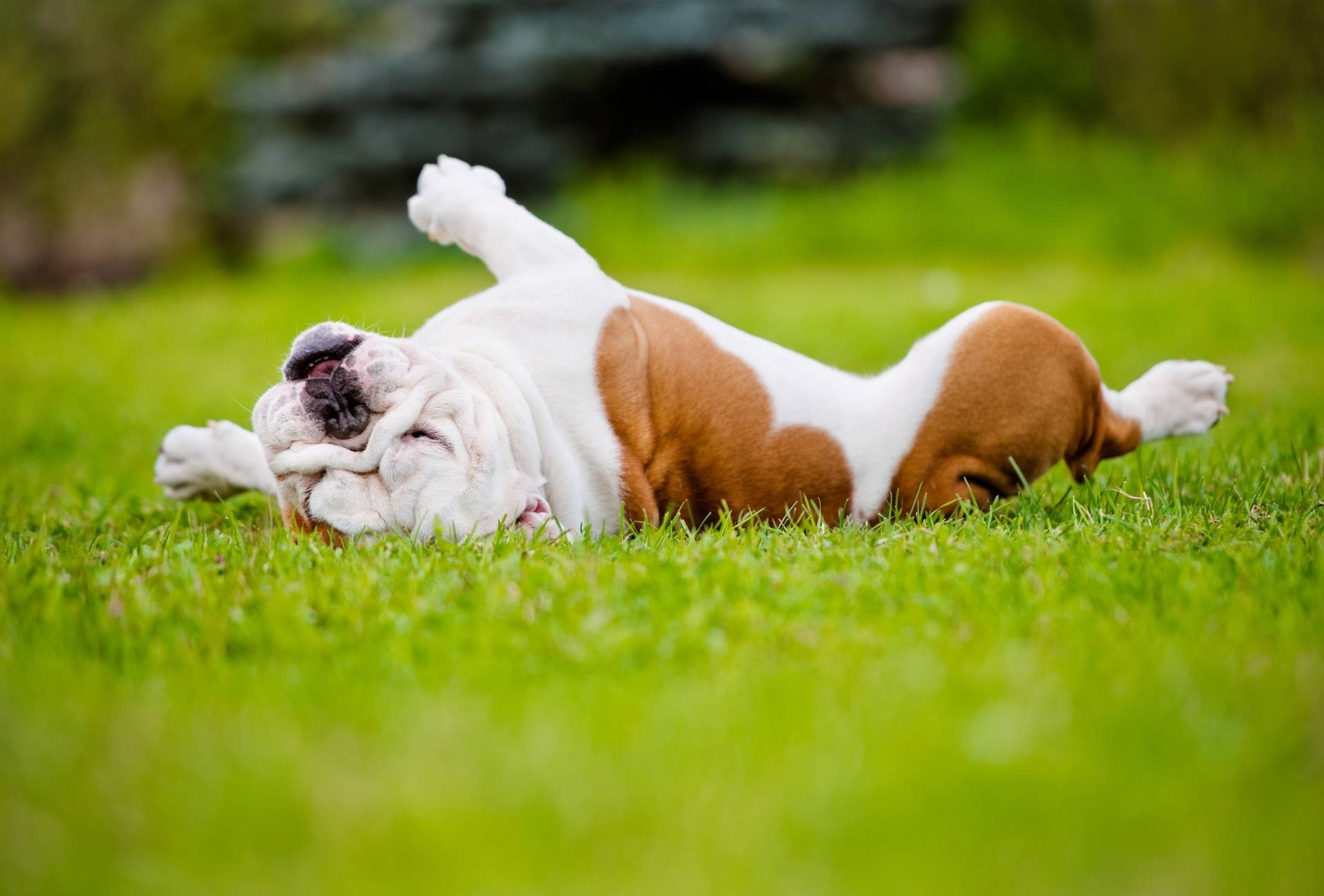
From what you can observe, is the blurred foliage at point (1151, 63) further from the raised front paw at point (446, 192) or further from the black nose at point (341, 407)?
the black nose at point (341, 407)

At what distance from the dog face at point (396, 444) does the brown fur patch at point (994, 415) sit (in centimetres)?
104

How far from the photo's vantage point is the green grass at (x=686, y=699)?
1.72 metres

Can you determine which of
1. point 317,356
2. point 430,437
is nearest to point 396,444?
point 430,437

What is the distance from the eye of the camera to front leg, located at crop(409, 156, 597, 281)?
3.75 meters

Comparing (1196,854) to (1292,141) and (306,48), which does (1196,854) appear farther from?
(306,48)

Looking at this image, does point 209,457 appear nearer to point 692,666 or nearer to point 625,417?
point 625,417

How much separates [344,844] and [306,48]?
12.5 m

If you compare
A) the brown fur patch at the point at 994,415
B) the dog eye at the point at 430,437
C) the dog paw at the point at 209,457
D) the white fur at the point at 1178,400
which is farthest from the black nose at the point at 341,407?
the white fur at the point at 1178,400

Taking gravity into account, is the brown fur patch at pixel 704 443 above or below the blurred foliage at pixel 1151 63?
below

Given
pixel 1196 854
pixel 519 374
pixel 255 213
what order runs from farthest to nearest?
pixel 255 213 → pixel 519 374 → pixel 1196 854

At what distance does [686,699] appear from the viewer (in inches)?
86.4

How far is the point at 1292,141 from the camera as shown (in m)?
11.1

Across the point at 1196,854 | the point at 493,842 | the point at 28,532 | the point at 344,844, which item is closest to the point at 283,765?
the point at 344,844

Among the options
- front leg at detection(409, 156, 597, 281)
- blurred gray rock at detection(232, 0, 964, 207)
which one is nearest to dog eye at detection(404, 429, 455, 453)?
front leg at detection(409, 156, 597, 281)
